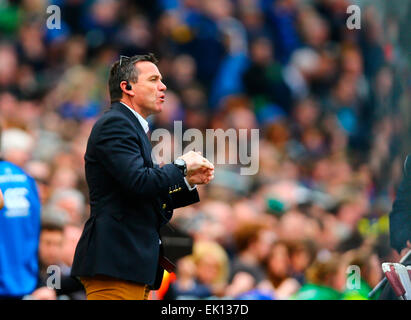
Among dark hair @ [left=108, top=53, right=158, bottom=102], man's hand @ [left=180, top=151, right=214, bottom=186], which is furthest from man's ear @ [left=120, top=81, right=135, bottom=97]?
man's hand @ [left=180, top=151, right=214, bottom=186]

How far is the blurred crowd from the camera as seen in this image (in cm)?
803

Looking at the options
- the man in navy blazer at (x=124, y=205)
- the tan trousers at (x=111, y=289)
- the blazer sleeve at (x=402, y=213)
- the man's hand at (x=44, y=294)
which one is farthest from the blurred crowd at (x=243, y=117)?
the tan trousers at (x=111, y=289)

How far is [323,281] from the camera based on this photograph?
7.79 metres

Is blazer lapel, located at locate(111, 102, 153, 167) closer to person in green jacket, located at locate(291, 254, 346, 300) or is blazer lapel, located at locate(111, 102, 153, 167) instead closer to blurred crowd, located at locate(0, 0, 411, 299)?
blurred crowd, located at locate(0, 0, 411, 299)

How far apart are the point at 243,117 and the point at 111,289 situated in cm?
694

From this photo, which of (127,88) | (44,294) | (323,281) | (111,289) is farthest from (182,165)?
(323,281)

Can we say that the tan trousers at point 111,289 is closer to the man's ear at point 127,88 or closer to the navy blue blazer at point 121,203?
the navy blue blazer at point 121,203

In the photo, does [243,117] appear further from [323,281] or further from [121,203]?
[121,203]

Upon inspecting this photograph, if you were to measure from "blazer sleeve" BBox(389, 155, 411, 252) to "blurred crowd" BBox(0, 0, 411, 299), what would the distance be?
66 centimetres

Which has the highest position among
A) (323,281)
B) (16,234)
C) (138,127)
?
(138,127)

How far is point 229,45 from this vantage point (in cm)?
1273

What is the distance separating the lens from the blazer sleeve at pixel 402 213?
565cm

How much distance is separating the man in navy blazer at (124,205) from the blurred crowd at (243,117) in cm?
195

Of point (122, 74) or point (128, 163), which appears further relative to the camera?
point (122, 74)
